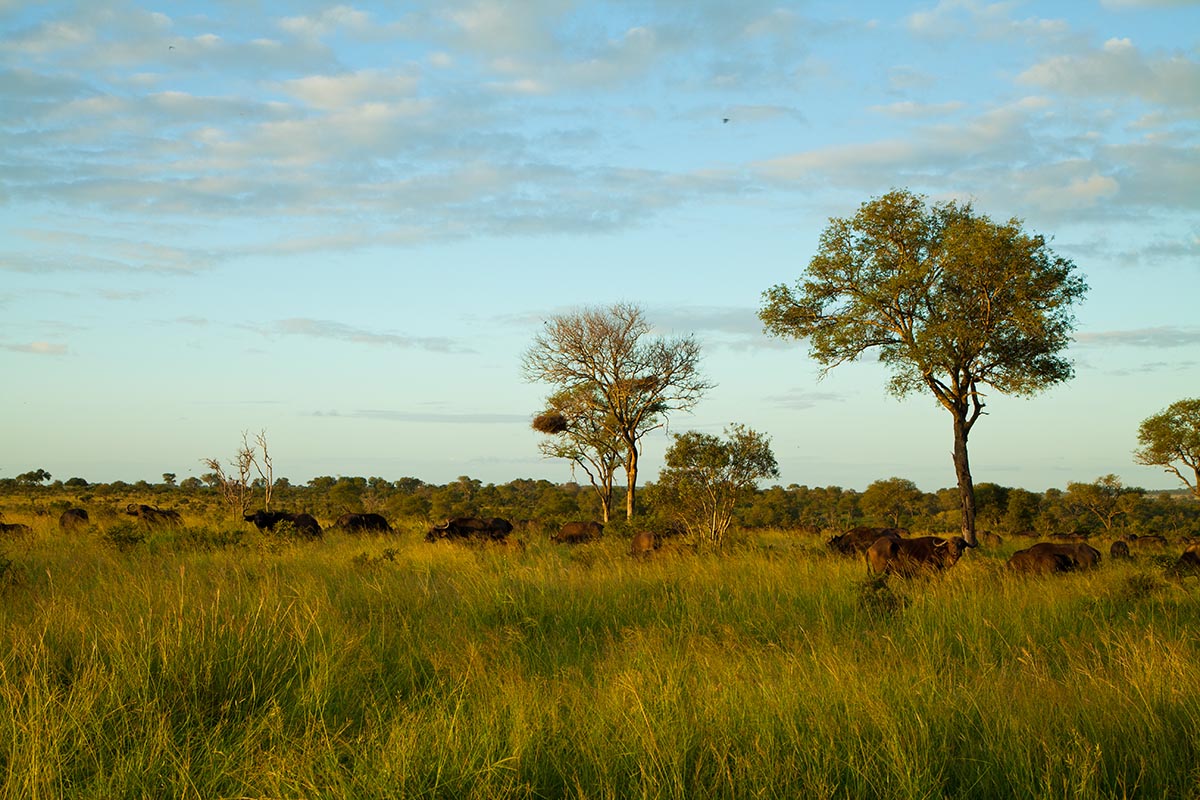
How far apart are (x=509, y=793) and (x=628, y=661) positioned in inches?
93.3

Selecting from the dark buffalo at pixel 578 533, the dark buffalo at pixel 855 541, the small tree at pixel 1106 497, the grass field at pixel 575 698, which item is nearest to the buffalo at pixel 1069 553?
the dark buffalo at pixel 855 541

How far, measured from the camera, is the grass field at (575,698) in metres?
3.90

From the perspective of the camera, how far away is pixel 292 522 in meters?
19.6

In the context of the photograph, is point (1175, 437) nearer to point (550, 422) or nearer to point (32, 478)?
point (550, 422)

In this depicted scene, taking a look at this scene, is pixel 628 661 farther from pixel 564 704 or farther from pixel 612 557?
pixel 612 557

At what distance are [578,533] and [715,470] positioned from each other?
12.0ft

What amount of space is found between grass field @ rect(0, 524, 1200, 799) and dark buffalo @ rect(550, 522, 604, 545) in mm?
10718

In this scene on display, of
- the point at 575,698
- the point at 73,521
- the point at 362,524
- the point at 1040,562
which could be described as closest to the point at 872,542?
the point at 1040,562

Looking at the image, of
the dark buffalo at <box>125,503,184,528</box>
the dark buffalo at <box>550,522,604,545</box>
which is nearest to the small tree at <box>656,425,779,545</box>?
the dark buffalo at <box>550,522,604,545</box>

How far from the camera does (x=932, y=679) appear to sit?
5059 millimetres

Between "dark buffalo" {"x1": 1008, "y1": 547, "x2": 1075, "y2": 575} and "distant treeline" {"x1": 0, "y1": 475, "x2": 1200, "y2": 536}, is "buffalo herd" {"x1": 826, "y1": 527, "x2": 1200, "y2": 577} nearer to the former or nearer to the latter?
"dark buffalo" {"x1": 1008, "y1": 547, "x2": 1075, "y2": 575}

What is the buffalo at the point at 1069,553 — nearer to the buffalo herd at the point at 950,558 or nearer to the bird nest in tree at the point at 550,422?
the buffalo herd at the point at 950,558

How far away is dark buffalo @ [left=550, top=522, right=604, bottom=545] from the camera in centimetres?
1980

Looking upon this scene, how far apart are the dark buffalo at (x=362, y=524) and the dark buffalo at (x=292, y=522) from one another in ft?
1.94
